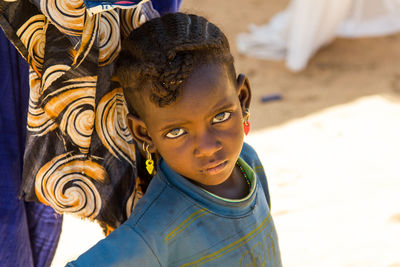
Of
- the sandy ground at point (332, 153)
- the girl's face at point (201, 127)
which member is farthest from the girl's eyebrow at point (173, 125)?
the sandy ground at point (332, 153)

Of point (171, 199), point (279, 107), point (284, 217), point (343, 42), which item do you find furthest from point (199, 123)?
point (343, 42)

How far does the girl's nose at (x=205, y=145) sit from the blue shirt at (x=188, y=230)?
150 mm

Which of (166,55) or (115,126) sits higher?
(166,55)

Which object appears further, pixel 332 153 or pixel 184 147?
pixel 332 153

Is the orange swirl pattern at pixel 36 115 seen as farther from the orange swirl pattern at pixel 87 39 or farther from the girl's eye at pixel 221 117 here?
the girl's eye at pixel 221 117

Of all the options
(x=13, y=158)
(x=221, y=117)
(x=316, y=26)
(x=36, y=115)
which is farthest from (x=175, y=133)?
(x=316, y=26)

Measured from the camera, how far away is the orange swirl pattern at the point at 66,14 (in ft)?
4.81

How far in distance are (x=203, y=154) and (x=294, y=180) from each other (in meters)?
2.20

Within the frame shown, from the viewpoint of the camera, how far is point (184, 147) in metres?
1.51

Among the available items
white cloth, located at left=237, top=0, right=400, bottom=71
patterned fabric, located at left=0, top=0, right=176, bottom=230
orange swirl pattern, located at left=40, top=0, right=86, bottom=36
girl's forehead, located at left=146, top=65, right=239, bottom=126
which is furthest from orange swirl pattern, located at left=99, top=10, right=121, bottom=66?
white cloth, located at left=237, top=0, right=400, bottom=71

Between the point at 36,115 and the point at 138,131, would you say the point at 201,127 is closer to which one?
the point at 138,131

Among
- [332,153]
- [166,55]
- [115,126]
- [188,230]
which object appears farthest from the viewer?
[332,153]

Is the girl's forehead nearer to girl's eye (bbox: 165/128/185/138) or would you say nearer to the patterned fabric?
girl's eye (bbox: 165/128/185/138)

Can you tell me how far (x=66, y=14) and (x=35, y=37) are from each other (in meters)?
0.12
